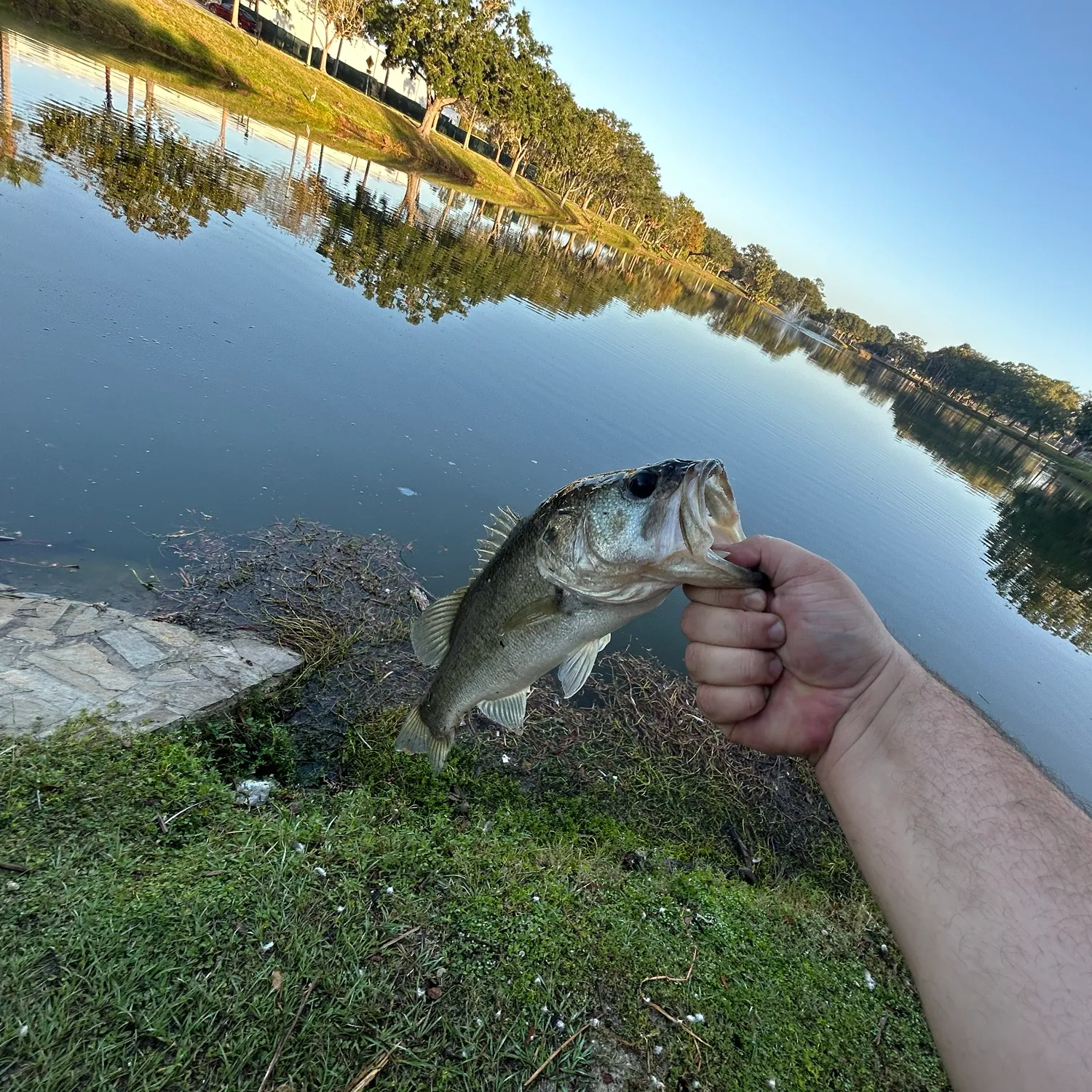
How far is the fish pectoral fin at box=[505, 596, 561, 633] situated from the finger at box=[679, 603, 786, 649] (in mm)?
637

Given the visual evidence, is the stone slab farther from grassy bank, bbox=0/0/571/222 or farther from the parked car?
the parked car

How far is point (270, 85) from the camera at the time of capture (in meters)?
38.5

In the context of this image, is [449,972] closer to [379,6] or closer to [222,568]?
[222,568]

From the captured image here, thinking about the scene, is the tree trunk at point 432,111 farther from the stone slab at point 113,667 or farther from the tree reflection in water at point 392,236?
the stone slab at point 113,667

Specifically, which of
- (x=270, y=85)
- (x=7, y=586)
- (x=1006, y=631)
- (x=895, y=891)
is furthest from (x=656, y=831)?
(x=270, y=85)

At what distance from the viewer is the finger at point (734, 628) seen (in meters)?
2.64

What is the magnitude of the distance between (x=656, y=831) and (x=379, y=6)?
6495 cm

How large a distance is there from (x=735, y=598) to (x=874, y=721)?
86 cm

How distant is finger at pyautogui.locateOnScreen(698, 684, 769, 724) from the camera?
2826mm

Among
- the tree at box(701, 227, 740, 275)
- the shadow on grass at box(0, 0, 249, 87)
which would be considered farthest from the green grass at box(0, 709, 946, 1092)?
the tree at box(701, 227, 740, 275)

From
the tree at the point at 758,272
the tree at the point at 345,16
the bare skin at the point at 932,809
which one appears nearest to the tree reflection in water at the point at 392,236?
the bare skin at the point at 932,809

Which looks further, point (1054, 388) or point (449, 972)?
point (1054, 388)

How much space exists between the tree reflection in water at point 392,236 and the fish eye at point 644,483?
1496cm

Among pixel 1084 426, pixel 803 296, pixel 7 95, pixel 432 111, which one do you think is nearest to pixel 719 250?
pixel 803 296
